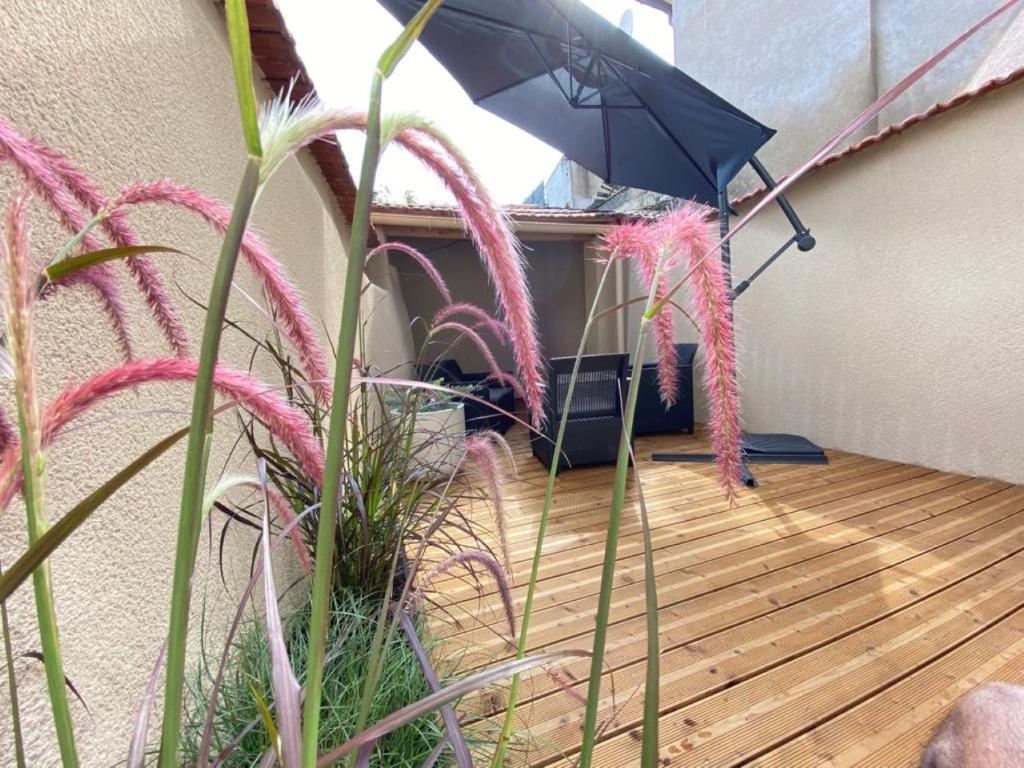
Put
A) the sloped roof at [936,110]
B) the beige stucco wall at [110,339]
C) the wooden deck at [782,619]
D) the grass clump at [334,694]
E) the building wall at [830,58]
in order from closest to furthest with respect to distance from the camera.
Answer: the beige stucco wall at [110,339], the grass clump at [334,694], the wooden deck at [782,619], the sloped roof at [936,110], the building wall at [830,58]

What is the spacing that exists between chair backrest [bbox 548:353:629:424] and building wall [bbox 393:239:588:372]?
Result: 3.17 m

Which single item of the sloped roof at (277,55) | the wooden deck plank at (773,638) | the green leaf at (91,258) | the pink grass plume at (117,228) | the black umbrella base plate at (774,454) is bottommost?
the wooden deck plank at (773,638)

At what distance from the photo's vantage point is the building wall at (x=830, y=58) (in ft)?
11.4

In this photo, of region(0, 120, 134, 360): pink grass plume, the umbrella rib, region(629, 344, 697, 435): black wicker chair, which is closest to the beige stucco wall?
region(0, 120, 134, 360): pink grass plume

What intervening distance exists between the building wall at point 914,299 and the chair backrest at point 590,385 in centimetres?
183

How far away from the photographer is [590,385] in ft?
11.5

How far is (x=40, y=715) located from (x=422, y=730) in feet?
2.00

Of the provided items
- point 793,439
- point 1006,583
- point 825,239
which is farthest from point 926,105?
point 1006,583

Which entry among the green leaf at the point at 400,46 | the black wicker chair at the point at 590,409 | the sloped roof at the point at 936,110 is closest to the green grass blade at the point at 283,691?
the green leaf at the point at 400,46

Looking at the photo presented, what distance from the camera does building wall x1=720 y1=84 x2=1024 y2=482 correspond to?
8.88 feet

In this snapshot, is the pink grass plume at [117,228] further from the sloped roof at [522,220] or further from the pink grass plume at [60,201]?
the sloped roof at [522,220]

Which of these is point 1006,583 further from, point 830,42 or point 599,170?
point 830,42

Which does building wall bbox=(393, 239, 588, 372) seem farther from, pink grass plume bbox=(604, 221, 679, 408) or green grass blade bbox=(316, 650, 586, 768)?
green grass blade bbox=(316, 650, 586, 768)

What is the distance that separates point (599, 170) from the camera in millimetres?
3926
